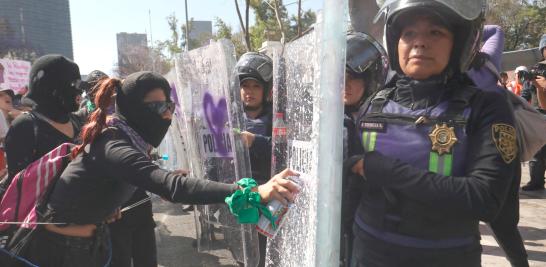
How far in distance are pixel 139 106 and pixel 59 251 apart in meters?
0.78

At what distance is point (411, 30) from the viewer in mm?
1355

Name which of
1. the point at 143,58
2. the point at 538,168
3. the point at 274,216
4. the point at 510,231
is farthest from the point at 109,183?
the point at 143,58

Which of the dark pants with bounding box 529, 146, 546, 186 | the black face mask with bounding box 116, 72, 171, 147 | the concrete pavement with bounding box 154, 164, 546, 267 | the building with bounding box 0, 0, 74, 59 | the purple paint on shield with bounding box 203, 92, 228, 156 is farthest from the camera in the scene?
the building with bounding box 0, 0, 74, 59

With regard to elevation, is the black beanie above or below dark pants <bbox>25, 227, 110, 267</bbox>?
above

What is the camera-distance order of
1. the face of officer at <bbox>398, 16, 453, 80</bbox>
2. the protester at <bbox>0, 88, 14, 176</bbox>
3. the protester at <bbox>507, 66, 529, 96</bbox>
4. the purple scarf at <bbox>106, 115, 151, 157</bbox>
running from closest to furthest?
the face of officer at <bbox>398, 16, 453, 80</bbox> < the purple scarf at <bbox>106, 115, 151, 157</bbox> < the protester at <bbox>507, 66, 529, 96</bbox> < the protester at <bbox>0, 88, 14, 176</bbox>

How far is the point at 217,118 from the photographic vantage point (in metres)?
2.53

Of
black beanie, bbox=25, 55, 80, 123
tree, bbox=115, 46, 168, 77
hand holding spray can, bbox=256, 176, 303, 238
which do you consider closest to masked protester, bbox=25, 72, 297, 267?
hand holding spray can, bbox=256, 176, 303, 238

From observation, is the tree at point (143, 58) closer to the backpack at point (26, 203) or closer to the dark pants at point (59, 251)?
the backpack at point (26, 203)

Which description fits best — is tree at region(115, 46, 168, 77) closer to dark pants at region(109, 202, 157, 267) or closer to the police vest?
dark pants at region(109, 202, 157, 267)

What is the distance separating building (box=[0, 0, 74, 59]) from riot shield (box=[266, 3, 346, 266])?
5923 cm

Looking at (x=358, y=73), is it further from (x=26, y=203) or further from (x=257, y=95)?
(x=26, y=203)

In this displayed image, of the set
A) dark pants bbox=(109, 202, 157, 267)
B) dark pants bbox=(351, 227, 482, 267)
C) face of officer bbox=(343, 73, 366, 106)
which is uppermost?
face of officer bbox=(343, 73, 366, 106)

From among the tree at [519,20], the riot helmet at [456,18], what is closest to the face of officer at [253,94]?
the riot helmet at [456,18]

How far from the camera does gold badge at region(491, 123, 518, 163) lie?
119cm
